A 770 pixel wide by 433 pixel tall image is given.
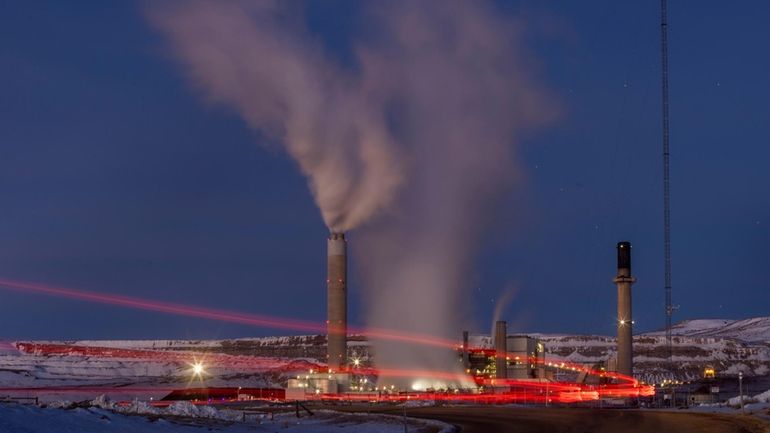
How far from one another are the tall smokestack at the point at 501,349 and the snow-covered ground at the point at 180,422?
8264 centimetres

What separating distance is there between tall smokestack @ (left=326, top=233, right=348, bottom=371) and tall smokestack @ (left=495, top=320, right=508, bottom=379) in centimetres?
3044

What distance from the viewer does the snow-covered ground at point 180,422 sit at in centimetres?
3117

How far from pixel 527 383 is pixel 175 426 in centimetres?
10051

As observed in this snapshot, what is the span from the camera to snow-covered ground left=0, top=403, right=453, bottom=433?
102 feet

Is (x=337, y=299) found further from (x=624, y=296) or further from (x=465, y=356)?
(x=624, y=296)

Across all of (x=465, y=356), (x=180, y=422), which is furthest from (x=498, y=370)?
(x=180, y=422)

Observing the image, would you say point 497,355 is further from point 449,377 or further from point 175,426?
point 175,426

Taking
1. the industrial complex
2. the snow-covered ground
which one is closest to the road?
the snow-covered ground

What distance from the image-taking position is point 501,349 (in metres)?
147

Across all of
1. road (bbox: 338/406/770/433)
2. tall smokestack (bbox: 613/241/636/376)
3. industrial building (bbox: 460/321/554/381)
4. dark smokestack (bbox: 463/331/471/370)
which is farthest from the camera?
industrial building (bbox: 460/321/554/381)

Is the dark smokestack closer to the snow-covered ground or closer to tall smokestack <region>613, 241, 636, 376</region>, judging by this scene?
tall smokestack <region>613, 241, 636, 376</region>

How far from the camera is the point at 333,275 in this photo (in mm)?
123125

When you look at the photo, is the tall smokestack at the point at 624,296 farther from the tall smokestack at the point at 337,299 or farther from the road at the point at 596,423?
the road at the point at 596,423

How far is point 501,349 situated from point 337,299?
116 feet
